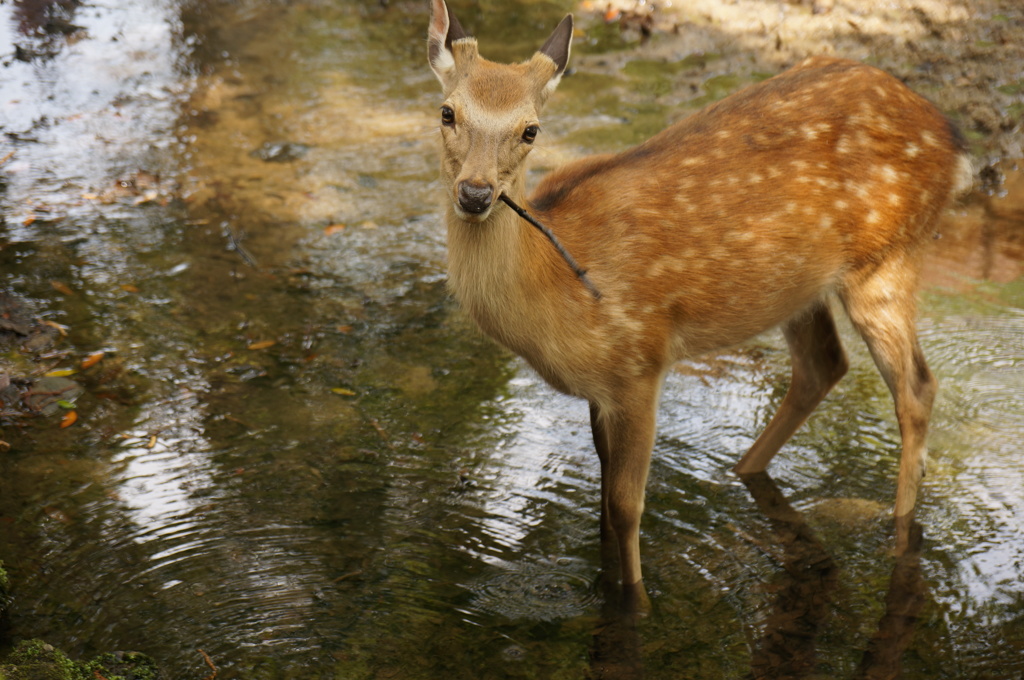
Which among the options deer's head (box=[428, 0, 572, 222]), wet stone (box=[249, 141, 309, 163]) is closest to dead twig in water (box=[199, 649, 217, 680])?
deer's head (box=[428, 0, 572, 222])

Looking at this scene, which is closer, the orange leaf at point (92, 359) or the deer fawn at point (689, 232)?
the deer fawn at point (689, 232)

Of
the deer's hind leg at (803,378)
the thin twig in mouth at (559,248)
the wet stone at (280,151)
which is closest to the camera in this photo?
the thin twig in mouth at (559,248)

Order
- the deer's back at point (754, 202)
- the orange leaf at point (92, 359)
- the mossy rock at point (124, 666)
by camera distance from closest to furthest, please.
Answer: the mossy rock at point (124, 666) → the deer's back at point (754, 202) → the orange leaf at point (92, 359)

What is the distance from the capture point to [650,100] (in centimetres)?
816

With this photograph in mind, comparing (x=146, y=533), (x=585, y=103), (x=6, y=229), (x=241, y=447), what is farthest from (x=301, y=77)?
(x=146, y=533)

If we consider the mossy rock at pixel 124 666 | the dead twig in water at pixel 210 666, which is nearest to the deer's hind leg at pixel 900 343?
the dead twig in water at pixel 210 666

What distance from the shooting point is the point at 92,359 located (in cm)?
507

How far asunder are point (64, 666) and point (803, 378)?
3.23 m

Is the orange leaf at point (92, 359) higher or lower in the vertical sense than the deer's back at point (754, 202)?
lower

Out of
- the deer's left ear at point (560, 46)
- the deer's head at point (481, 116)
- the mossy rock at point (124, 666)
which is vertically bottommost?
the mossy rock at point (124, 666)

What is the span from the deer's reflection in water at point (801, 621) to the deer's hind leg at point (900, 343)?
24cm

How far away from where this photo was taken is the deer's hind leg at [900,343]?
4.28 meters

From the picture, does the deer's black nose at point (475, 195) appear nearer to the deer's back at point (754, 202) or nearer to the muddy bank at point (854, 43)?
the deer's back at point (754, 202)

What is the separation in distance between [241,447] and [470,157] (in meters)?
1.94
